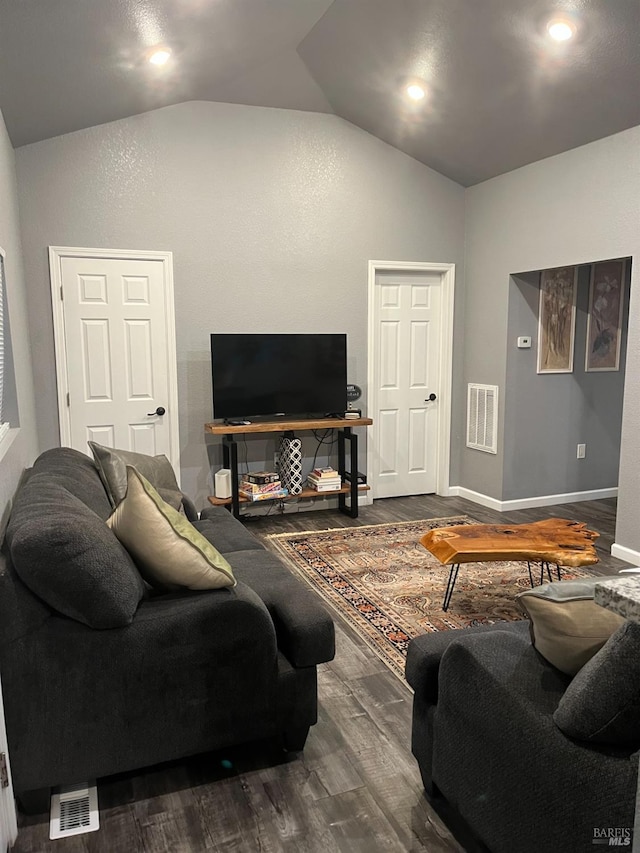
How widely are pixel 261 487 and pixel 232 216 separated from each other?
82.6 inches

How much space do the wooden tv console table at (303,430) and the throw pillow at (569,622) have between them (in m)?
3.32

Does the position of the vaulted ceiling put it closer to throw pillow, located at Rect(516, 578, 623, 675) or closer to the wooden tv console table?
the wooden tv console table

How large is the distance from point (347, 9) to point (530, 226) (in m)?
2.06

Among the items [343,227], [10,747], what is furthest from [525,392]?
[10,747]

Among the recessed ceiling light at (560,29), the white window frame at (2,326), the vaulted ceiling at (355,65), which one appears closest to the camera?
the white window frame at (2,326)

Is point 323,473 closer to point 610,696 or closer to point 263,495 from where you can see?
point 263,495

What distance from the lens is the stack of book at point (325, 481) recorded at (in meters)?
5.02

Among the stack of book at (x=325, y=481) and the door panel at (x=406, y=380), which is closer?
the stack of book at (x=325, y=481)

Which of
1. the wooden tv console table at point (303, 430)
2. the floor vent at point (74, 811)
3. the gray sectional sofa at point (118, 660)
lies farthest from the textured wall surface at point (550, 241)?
the floor vent at point (74, 811)

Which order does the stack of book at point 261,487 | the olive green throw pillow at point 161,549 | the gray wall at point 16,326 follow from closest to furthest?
the olive green throw pillow at point 161,549, the gray wall at point 16,326, the stack of book at point 261,487

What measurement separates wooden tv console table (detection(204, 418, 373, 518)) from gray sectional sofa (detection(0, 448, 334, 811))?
253 centimetres

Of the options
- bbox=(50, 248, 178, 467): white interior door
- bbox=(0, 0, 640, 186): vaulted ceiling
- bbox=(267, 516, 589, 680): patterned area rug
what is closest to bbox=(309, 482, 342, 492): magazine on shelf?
bbox=(267, 516, 589, 680): patterned area rug

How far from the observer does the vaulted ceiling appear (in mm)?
3094

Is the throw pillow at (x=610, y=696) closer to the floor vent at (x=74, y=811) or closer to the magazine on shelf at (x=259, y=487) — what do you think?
the floor vent at (x=74, y=811)
